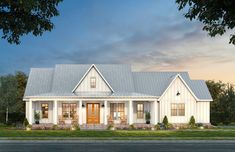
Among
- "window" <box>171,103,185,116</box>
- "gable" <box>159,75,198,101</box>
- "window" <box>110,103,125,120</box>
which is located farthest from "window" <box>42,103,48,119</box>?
"window" <box>171,103,185,116</box>

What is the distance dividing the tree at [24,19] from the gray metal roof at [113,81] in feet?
123

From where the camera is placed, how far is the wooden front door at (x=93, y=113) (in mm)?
54406

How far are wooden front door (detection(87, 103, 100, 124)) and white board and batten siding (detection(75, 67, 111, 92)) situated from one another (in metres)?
1.82

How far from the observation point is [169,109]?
5528 centimetres

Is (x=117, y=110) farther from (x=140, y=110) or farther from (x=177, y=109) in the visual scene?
(x=177, y=109)

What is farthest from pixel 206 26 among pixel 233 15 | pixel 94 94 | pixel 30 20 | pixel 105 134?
pixel 94 94

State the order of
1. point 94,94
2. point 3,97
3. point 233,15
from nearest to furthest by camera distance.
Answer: point 233,15 → point 94,94 → point 3,97

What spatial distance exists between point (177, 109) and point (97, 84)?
9.48 metres

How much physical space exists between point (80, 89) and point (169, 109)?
33.7ft

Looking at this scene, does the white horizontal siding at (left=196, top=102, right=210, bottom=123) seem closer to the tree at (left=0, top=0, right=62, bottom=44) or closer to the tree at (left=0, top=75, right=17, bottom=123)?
the tree at (left=0, top=75, right=17, bottom=123)

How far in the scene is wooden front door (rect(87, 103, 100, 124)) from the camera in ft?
178

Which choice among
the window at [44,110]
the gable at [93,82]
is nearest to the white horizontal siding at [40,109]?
the window at [44,110]
